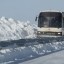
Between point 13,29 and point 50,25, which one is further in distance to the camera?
point 13,29

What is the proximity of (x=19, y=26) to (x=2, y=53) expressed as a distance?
43.4 metres

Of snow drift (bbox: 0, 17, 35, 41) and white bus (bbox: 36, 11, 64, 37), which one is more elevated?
white bus (bbox: 36, 11, 64, 37)

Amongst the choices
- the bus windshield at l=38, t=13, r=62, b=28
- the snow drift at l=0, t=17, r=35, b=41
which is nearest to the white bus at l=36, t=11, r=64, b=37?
the bus windshield at l=38, t=13, r=62, b=28

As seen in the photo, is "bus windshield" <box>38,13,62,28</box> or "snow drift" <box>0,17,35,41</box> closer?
"bus windshield" <box>38,13,62,28</box>

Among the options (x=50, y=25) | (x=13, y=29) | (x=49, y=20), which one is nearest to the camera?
(x=50, y=25)

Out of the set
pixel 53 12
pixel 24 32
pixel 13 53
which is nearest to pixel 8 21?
pixel 24 32

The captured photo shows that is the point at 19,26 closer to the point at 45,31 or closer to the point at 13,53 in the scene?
the point at 45,31

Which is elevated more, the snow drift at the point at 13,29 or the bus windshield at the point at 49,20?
the bus windshield at the point at 49,20

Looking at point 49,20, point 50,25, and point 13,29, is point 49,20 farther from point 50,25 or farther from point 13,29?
point 13,29

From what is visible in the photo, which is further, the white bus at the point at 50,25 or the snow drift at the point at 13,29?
the snow drift at the point at 13,29

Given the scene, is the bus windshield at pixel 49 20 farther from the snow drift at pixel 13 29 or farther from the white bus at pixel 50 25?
the snow drift at pixel 13 29

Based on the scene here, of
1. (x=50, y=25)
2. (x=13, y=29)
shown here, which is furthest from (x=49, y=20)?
(x=13, y=29)

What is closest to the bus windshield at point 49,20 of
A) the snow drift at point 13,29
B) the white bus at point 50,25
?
the white bus at point 50,25

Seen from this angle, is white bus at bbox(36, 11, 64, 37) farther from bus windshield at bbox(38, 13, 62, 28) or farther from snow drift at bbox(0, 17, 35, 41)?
snow drift at bbox(0, 17, 35, 41)
